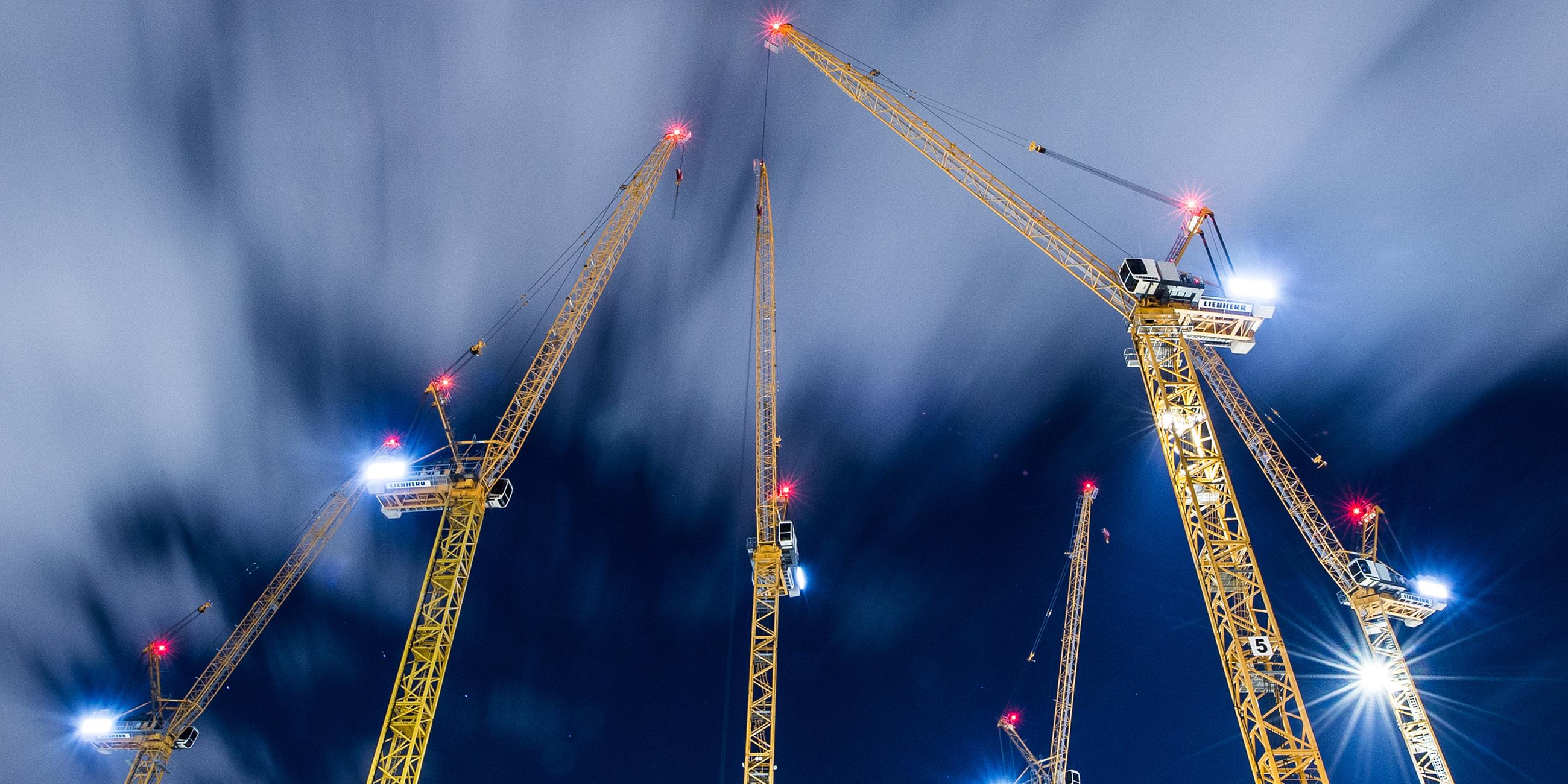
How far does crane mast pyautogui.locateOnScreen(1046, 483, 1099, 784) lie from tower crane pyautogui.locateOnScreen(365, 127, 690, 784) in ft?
224

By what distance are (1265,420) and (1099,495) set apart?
A: 21.6 m

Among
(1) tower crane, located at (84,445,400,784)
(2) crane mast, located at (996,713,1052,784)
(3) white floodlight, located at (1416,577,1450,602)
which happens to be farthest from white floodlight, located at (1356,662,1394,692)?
(1) tower crane, located at (84,445,400,784)

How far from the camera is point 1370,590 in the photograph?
60625 millimetres

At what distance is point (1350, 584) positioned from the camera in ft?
204

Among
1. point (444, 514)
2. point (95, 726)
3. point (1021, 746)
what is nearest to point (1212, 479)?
point (444, 514)

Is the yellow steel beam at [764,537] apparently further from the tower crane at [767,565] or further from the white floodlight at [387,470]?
the white floodlight at [387,470]

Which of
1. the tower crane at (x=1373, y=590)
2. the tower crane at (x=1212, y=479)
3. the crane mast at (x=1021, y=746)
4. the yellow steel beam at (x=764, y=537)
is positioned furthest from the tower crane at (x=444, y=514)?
the crane mast at (x=1021, y=746)

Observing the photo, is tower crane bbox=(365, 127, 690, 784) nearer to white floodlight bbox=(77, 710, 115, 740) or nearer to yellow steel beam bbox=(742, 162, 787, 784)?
yellow steel beam bbox=(742, 162, 787, 784)

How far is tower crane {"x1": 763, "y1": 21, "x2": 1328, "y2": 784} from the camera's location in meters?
32.7

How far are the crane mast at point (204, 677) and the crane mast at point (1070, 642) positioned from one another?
3235 inches

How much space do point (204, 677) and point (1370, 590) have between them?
105201 mm

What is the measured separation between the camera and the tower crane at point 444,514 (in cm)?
4491

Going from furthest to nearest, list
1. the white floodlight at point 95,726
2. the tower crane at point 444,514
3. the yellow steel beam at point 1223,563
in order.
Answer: the white floodlight at point 95,726 → the tower crane at point 444,514 → the yellow steel beam at point 1223,563

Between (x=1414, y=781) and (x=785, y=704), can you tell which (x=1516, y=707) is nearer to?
(x=1414, y=781)
